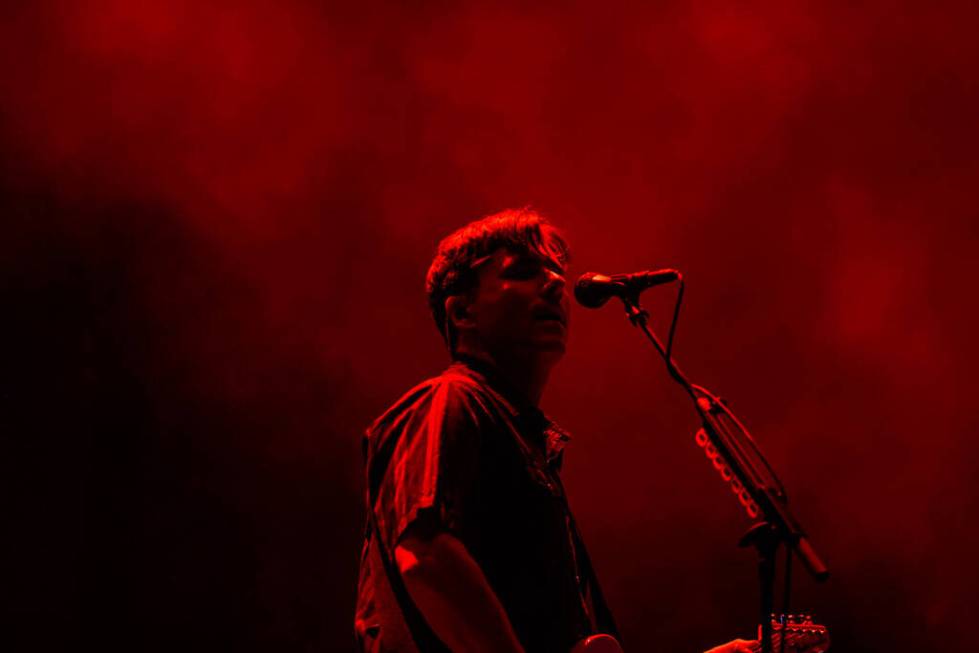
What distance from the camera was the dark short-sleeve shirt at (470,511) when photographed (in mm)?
1522

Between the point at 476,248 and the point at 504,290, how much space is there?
0.18 metres

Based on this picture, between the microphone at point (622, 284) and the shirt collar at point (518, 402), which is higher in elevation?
the microphone at point (622, 284)

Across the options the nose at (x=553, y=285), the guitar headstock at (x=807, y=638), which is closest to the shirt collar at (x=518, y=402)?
the nose at (x=553, y=285)

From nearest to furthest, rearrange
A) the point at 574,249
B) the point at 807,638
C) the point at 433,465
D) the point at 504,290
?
the point at 433,465 → the point at 504,290 → the point at 807,638 → the point at 574,249

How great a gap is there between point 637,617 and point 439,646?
10.1ft

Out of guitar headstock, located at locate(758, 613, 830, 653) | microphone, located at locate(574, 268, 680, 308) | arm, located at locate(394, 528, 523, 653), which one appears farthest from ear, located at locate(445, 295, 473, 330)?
guitar headstock, located at locate(758, 613, 830, 653)

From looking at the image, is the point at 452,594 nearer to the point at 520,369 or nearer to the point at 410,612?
the point at 410,612

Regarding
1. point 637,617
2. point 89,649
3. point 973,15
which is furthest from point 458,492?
point 973,15

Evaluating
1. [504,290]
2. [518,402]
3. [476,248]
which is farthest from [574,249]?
[518,402]

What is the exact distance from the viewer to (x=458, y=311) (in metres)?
2.23

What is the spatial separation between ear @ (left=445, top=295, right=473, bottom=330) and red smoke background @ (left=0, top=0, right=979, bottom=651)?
1.97m

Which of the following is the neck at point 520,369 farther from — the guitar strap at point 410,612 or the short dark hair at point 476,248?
the guitar strap at point 410,612

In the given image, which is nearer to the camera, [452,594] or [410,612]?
[452,594]

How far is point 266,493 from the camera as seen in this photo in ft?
12.6
